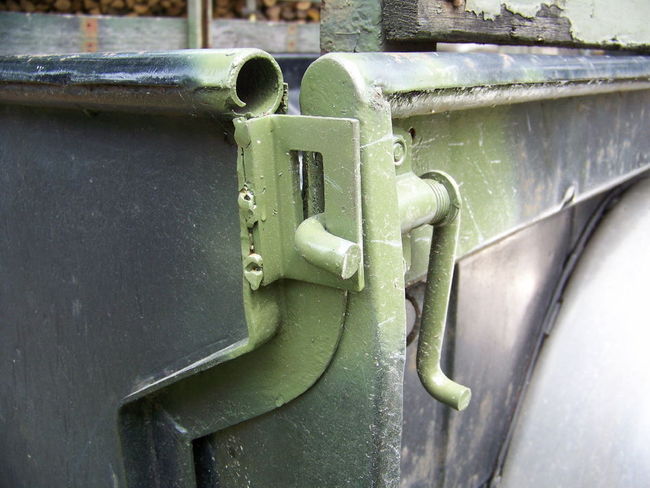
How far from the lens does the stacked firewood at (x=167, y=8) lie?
4.22m

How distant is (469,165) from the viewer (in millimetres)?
1129

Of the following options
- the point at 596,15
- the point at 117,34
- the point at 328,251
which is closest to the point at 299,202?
the point at 328,251

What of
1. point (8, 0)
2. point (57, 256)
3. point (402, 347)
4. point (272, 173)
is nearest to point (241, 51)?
point (272, 173)

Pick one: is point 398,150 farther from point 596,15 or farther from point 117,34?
point 117,34

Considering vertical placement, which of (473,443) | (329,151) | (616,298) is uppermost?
(329,151)

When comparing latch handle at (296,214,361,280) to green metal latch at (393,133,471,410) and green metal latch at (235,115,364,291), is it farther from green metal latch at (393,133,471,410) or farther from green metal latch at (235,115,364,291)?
green metal latch at (393,133,471,410)

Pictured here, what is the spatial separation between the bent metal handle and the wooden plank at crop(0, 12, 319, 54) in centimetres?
273

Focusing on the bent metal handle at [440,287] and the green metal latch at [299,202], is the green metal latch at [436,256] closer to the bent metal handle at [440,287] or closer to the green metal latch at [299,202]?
the bent metal handle at [440,287]

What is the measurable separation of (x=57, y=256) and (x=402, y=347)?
0.57m

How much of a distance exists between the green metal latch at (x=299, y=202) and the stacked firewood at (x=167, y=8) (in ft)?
11.3

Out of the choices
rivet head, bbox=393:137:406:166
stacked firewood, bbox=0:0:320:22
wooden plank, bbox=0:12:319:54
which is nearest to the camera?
rivet head, bbox=393:137:406:166

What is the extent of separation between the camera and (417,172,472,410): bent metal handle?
3.28 ft

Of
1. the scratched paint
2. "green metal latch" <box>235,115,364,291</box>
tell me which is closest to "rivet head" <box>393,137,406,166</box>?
"green metal latch" <box>235,115,364,291</box>

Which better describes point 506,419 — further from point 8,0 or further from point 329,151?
point 8,0
